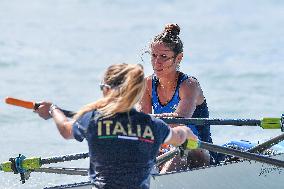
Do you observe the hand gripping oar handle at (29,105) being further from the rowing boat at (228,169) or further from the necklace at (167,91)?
the necklace at (167,91)

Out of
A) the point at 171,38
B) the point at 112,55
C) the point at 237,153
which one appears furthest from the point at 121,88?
the point at 112,55

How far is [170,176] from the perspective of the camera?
4.98 metres

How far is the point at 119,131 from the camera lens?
11.0 feet

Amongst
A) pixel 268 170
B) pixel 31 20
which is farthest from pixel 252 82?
pixel 268 170

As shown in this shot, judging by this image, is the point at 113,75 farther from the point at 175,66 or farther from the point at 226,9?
the point at 226,9

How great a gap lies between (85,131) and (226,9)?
70.0ft

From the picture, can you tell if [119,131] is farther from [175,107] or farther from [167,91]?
[167,91]

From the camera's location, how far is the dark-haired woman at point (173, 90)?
5516mm

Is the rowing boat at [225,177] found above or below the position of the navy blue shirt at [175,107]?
below

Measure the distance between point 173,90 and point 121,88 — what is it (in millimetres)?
2462

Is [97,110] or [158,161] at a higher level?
[97,110]

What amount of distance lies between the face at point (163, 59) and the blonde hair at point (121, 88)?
227cm

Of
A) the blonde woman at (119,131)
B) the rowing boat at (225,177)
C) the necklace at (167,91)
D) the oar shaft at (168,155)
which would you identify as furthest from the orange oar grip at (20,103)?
the necklace at (167,91)

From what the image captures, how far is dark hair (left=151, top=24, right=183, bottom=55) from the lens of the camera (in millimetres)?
5633
